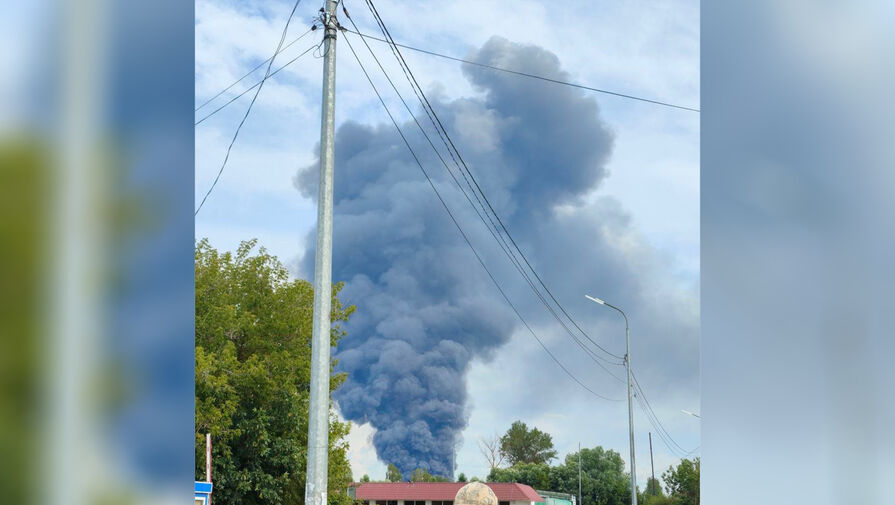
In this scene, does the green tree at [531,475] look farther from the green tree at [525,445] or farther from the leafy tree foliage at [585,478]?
the green tree at [525,445]

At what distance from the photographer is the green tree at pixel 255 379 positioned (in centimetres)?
1305

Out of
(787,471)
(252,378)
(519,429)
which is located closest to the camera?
(787,471)

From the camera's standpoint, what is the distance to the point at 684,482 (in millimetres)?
44656

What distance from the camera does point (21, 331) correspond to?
0.96 m

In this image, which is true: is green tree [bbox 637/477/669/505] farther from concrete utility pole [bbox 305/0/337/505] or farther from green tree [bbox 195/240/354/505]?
concrete utility pole [bbox 305/0/337/505]

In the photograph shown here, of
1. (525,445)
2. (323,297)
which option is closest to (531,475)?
(525,445)

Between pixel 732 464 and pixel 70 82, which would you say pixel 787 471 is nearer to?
pixel 732 464

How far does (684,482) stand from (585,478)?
23.5ft

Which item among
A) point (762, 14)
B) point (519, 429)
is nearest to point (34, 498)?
point (762, 14)

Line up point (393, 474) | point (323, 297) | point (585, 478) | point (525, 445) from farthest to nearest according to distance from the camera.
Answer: point (525, 445) → point (393, 474) → point (585, 478) → point (323, 297)

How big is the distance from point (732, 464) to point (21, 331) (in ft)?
4.03

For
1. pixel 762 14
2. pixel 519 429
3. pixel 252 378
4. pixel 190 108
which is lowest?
pixel 519 429

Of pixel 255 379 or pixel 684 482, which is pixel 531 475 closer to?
pixel 684 482

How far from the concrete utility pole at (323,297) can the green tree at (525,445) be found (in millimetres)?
59575
